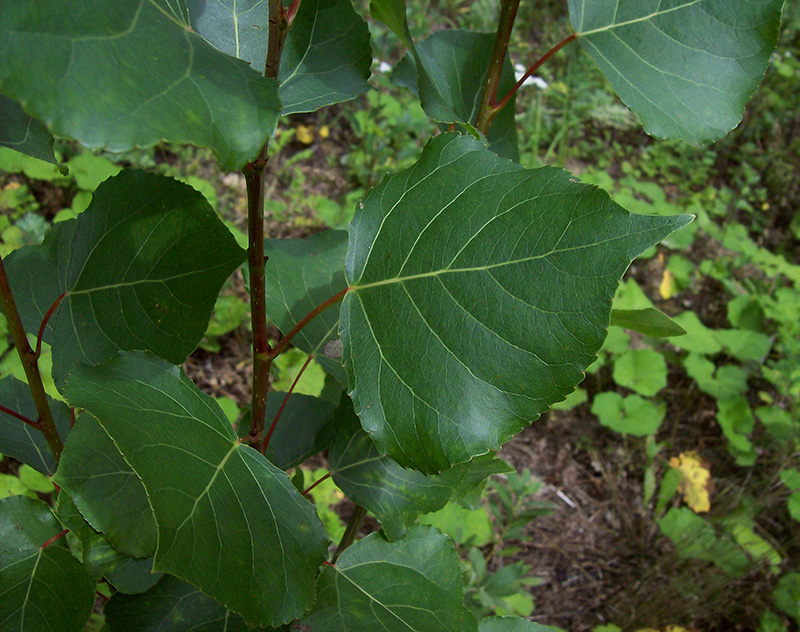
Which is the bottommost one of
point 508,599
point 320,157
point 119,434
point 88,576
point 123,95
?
point 508,599

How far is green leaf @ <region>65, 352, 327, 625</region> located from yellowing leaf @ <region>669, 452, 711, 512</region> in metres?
2.06

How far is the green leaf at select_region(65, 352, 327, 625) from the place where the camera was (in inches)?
17.7

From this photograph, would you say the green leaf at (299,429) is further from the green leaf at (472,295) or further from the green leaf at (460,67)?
the green leaf at (460,67)

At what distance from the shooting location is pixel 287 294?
80cm

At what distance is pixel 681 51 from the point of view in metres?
0.63

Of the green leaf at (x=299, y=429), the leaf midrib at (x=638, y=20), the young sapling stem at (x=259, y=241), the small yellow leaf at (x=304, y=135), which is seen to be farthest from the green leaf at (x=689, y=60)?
the small yellow leaf at (x=304, y=135)

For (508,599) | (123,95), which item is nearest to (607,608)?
(508,599)

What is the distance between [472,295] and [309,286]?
361 millimetres

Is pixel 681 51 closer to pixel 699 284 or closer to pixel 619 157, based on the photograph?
pixel 699 284

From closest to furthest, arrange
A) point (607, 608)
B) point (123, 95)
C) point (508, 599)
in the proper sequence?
point (123, 95) < point (508, 599) < point (607, 608)

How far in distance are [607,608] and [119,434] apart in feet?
6.55

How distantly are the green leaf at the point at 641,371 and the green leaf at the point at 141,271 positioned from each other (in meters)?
2.10

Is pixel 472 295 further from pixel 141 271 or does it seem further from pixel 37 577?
pixel 37 577

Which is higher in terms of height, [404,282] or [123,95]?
[123,95]
